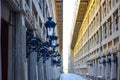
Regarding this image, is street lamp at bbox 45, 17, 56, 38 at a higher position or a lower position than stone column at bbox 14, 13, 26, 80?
higher

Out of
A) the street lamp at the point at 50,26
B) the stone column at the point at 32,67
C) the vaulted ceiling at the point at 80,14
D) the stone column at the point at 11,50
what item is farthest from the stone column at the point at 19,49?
the vaulted ceiling at the point at 80,14

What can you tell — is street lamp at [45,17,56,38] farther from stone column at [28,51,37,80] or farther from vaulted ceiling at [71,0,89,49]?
vaulted ceiling at [71,0,89,49]

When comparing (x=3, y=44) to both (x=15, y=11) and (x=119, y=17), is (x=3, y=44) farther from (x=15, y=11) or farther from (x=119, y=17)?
(x=119, y=17)

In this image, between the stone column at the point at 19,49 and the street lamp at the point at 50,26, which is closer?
the stone column at the point at 19,49

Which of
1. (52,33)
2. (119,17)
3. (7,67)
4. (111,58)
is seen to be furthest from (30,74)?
(111,58)

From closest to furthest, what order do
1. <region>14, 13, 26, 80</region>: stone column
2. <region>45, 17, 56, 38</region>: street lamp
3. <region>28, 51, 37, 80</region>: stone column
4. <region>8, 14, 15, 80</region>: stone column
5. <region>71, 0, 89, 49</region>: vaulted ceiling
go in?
<region>8, 14, 15, 80</region>: stone column
<region>14, 13, 26, 80</region>: stone column
<region>45, 17, 56, 38</region>: street lamp
<region>28, 51, 37, 80</region>: stone column
<region>71, 0, 89, 49</region>: vaulted ceiling

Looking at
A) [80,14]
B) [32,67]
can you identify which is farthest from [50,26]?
[80,14]

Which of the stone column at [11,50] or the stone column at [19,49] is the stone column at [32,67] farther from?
the stone column at [11,50]

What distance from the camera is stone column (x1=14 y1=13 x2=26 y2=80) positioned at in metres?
9.88

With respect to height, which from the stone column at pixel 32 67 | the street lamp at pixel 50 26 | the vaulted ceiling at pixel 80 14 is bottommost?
the stone column at pixel 32 67

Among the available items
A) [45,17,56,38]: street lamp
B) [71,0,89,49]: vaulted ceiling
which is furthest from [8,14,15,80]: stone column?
[71,0,89,49]: vaulted ceiling

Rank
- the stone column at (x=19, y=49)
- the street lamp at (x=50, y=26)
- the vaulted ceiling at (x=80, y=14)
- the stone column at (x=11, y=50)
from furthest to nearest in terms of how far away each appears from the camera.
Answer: the vaulted ceiling at (x=80, y=14)
the street lamp at (x=50, y=26)
the stone column at (x=19, y=49)
the stone column at (x=11, y=50)

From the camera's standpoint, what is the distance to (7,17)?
9.34 meters

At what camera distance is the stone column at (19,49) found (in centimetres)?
988
